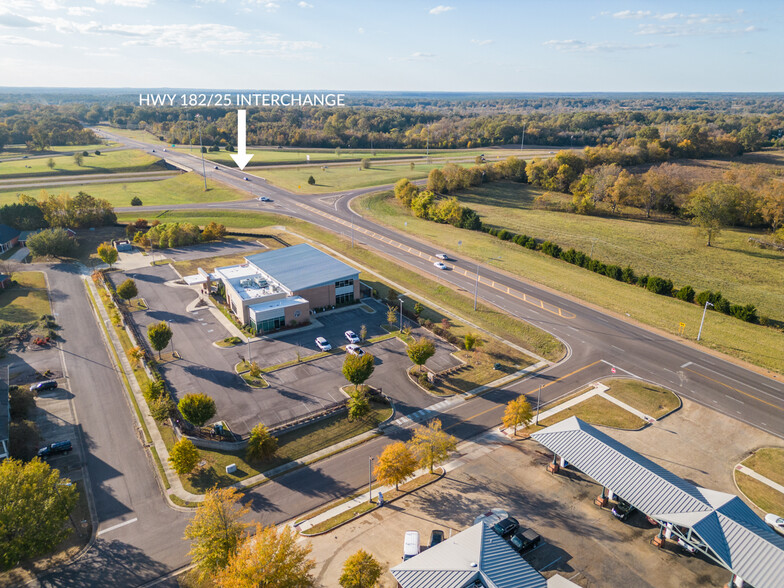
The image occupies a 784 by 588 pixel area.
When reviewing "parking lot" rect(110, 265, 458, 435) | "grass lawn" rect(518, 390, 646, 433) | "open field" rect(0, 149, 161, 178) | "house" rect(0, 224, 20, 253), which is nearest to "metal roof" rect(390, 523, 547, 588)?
"grass lawn" rect(518, 390, 646, 433)

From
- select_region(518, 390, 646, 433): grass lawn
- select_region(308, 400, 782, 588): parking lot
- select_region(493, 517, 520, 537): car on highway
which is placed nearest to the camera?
select_region(308, 400, 782, 588): parking lot

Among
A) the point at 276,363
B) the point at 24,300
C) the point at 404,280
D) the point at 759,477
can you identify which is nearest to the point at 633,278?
the point at 404,280

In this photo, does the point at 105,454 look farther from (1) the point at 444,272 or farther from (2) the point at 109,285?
(1) the point at 444,272

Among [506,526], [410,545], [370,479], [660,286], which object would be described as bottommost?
[370,479]

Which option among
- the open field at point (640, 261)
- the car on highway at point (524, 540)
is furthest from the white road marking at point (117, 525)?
the open field at point (640, 261)

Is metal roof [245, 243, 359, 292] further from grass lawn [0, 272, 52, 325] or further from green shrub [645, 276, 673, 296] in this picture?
green shrub [645, 276, 673, 296]

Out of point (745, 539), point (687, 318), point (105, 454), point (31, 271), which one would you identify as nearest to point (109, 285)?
point (31, 271)

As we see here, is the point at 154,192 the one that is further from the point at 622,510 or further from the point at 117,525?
the point at 622,510
